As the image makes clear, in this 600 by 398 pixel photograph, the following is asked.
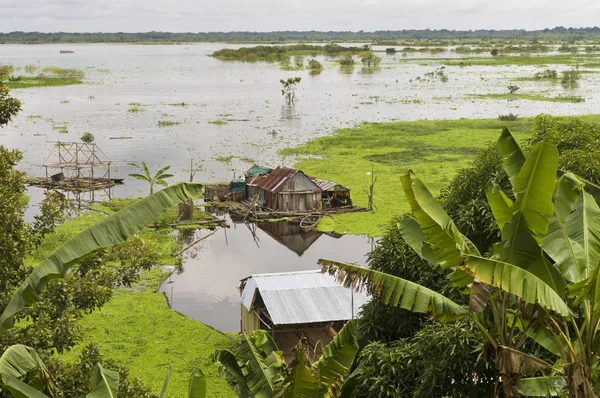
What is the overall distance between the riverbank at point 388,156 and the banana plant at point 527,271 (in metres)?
16.5

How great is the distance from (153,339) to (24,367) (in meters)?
9.63

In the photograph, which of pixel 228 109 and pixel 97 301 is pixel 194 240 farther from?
pixel 228 109

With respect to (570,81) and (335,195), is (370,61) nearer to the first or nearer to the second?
(570,81)

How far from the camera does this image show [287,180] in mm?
24484

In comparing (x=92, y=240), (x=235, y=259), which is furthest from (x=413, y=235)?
(x=235, y=259)

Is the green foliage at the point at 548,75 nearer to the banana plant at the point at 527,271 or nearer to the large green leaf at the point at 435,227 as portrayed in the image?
the banana plant at the point at 527,271

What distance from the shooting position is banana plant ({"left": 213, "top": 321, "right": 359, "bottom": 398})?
605 cm

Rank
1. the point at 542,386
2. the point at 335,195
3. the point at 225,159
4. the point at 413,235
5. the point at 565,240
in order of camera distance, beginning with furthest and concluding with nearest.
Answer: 1. the point at 225,159
2. the point at 335,195
3. the point at 413,235
4. the point at 542,386
5. the point at 565,240

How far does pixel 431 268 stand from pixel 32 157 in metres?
30.3

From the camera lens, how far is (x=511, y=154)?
→ 20.5 ft

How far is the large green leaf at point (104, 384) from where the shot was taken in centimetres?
569

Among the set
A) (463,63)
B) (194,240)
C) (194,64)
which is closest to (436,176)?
(194,240)

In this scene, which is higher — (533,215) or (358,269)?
(533,215)

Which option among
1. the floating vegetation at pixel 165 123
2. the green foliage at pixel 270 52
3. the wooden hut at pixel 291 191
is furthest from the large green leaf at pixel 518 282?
the green foliage at pixel 270 52
